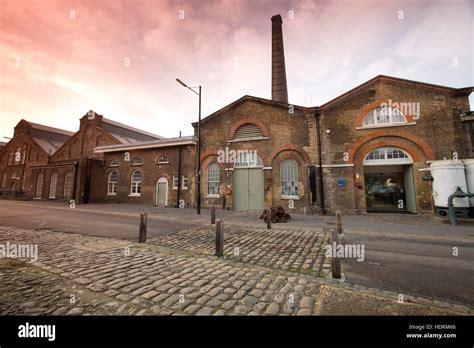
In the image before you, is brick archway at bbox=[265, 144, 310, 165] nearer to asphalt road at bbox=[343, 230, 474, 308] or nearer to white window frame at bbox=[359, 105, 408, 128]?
white window frame at bbox=[359, 105, 408, 128]

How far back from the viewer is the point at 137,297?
112 inches

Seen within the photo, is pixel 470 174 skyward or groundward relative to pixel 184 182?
groundward

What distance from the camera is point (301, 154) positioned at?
13930 millimetres

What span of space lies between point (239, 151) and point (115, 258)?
1201 centimetres

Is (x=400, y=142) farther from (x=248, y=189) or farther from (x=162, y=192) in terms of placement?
(x=162, y=192)

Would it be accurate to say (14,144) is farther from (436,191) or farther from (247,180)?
(436,191)

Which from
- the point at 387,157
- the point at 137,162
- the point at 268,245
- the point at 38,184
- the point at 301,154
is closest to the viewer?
the point at 268,245

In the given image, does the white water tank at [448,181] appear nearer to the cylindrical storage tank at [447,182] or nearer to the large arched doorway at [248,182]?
the cylindrical storage tank at [447,182]

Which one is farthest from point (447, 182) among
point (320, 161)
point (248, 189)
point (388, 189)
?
point (388, 189)

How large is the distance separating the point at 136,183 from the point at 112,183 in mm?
3328

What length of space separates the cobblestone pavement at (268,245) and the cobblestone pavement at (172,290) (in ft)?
1.55

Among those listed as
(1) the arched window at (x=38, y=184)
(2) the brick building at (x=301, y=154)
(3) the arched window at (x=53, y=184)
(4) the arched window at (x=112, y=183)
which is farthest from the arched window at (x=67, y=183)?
(4) the arched window at (x=112, y=183)

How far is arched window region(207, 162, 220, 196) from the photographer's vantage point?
16109mm
